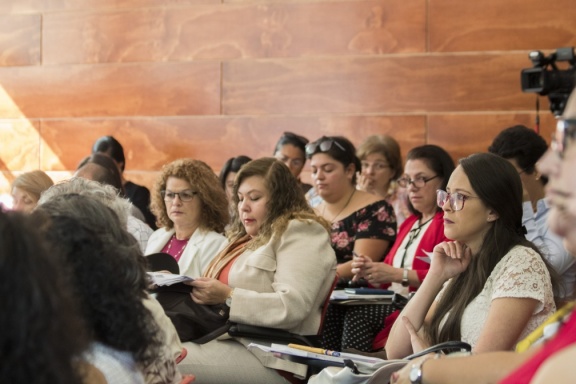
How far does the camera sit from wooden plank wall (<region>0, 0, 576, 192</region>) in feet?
21.2

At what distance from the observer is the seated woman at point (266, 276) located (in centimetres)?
358

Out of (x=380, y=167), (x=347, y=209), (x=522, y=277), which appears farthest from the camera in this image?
(x=380, y=167)

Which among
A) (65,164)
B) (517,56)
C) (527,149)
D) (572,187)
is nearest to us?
(572,187)

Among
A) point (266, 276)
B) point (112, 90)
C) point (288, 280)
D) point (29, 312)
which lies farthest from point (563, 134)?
point (112, 90)

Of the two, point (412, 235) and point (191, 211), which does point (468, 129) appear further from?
point (191, 211)

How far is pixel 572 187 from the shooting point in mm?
1286

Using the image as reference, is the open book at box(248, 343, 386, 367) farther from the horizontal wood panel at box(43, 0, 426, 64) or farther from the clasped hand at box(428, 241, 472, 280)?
the horizontal wood panel at box(43, 0, 426, 64)

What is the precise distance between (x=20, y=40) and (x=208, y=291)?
482cm

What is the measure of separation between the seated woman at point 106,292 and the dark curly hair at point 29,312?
0.48 metres

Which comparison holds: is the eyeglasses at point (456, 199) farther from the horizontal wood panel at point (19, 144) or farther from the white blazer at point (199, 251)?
the horizontal wood panel at point (19, 144)

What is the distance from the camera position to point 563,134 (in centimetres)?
141

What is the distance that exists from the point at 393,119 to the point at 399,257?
2.42 meters

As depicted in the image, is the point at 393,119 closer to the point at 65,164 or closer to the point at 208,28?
the point at 208,28

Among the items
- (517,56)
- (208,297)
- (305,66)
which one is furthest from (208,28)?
(208,297)
